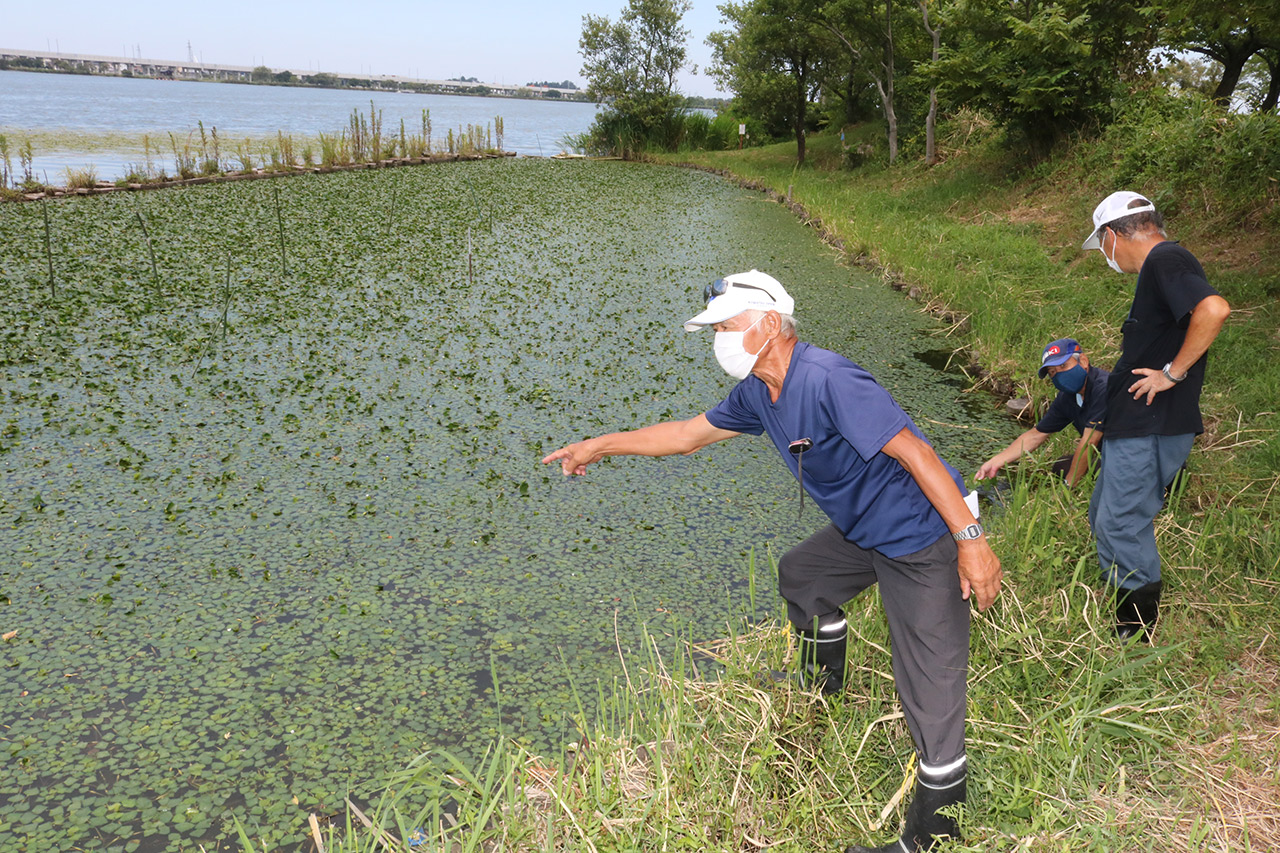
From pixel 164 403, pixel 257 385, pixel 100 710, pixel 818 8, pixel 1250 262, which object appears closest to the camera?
pixel 100 710

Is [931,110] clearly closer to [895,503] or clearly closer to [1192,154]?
[1192,154]

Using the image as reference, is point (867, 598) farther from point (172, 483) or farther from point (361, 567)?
point (172, 483)

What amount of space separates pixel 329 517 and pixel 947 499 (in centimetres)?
308

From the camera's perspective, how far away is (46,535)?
12.8 feet

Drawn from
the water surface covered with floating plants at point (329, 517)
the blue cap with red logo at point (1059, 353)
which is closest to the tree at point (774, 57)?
the water surface covered with floating plants at point (329, 517)

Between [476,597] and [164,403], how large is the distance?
3057 mm

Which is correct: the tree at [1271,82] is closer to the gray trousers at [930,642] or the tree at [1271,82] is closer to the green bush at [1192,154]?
the green bush at [1192,154]

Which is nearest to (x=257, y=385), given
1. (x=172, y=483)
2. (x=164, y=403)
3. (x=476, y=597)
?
(x=164, y=403)

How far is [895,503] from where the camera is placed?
2156 mm

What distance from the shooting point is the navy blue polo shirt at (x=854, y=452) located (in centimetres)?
205

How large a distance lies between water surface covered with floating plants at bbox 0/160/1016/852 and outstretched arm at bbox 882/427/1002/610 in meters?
1.28

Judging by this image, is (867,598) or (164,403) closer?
(867,598)

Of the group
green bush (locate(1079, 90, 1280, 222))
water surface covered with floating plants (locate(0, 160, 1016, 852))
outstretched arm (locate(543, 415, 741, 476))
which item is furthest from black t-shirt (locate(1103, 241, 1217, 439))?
green bush (locate(1079, 90, 1280, 222))

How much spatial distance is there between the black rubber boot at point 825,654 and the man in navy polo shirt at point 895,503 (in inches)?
15.9
